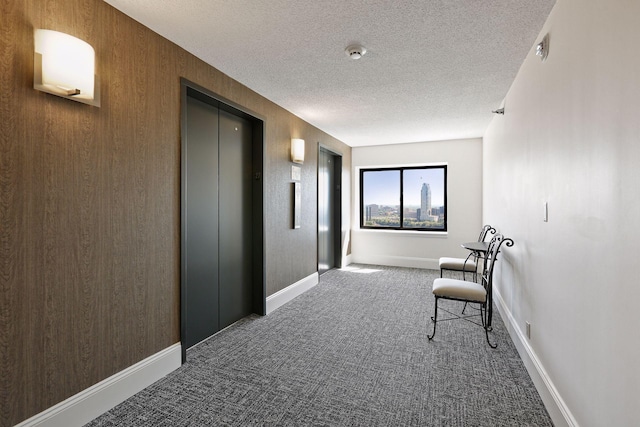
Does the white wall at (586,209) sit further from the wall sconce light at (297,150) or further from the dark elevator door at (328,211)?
the dark elevator door at (328,211)

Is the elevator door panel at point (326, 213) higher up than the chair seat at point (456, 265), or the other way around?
the elevator door panel at point (326, 213)

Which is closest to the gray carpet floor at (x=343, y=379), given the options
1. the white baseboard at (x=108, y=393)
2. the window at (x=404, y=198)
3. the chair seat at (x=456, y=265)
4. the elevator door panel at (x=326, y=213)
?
the white baseboard at (x=108, y=393)

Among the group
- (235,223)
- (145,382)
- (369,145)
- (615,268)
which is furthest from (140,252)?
(369,145)

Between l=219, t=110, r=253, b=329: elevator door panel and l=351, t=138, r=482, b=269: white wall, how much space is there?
11.1 ft

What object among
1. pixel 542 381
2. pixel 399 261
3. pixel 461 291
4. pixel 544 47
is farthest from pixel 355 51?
pixel 399 261

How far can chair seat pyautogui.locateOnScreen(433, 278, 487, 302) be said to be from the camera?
2.69 meters

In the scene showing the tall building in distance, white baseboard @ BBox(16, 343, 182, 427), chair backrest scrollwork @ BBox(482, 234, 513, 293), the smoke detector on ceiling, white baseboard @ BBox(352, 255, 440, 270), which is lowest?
white baseboard @ BBox(16, 343, 182, 427)

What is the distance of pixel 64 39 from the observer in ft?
5.07

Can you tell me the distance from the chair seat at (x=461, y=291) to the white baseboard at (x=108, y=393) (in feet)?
7.51

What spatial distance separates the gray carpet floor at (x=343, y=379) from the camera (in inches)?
71.5

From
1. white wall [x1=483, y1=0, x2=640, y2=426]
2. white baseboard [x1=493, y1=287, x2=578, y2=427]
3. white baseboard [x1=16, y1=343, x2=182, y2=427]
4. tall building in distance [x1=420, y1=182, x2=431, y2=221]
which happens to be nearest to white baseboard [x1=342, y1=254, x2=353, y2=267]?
tall building in distance [x1=420, y1=182, x2=431, y2=221]

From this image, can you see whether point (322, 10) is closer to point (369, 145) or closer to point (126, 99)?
point (126, 99)

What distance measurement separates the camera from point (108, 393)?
187cm

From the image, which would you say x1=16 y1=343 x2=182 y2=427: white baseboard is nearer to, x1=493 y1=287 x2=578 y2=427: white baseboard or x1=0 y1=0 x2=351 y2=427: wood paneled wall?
x1=0 y1=0 x2=351 y2=427: wood paneled wall
